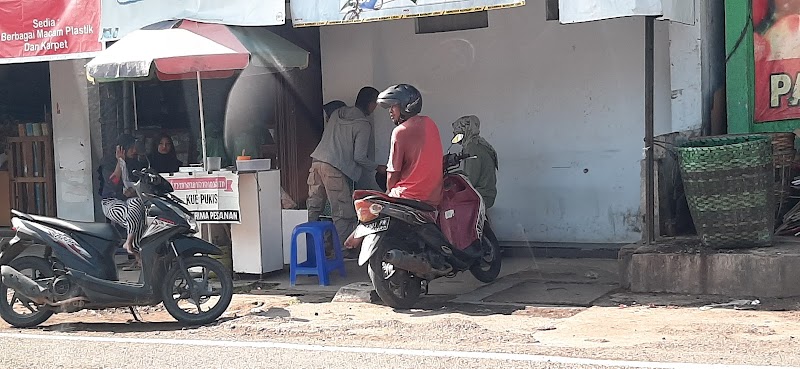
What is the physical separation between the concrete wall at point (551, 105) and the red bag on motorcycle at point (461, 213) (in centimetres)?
214

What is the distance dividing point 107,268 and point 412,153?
2758mm

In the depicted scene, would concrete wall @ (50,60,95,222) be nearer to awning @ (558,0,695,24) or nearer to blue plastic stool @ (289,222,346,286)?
blue plastic stool @ (289,222,346,286)

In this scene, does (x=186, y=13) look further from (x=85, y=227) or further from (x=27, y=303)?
(x=27, y=303)

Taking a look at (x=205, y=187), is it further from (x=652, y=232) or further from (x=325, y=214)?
(x=652, y=232)

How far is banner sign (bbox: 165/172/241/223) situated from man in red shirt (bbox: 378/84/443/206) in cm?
207

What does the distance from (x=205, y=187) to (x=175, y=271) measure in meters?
2.04

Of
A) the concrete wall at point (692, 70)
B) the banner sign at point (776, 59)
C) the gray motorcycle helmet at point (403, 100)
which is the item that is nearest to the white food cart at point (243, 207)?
the gray motorcycle helmet at point (403, 100)

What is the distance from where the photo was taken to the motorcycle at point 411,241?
8.34 metres

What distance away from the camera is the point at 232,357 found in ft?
22.7

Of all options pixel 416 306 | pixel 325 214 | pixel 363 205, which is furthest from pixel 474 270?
pixel 325 214

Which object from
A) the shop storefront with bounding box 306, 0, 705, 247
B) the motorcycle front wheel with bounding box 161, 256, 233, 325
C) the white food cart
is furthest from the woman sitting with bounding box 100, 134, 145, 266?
the shop storefront with bounding box 306, 0, 705, 247

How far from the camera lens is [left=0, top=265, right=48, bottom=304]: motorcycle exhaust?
8.06m

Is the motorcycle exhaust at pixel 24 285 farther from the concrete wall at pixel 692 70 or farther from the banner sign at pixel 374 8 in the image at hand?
the concrete wall at pixel 692 70

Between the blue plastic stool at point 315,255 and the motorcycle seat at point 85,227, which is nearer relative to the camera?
the motorcycle seat at point 85,227
